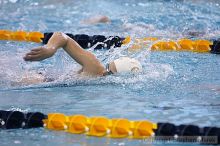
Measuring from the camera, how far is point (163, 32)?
24.1 ft

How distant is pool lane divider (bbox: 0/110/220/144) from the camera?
3.38 m

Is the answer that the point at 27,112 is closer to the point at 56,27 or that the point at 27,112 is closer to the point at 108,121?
the point at 108,121

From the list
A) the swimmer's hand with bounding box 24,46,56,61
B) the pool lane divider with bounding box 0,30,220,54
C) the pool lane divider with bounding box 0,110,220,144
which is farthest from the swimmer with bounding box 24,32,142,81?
the pool lane divider with bounding box 0,30,220,54

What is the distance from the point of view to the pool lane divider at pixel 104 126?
3381 millimetres

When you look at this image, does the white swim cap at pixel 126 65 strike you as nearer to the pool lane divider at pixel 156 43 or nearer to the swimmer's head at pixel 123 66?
the swimmer's head at pixel 123 66

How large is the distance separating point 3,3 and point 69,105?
253 inches

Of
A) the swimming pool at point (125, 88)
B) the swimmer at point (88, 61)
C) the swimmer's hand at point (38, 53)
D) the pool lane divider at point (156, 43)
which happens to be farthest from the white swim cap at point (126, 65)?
the pool lane divider at point (156, 43)

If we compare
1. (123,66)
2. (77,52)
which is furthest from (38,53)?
(123,66)

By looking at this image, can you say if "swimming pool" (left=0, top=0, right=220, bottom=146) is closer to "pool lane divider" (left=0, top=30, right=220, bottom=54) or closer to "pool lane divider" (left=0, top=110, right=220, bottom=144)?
"pool lane divider" (left=0, top=110, right=220, bottom=144)

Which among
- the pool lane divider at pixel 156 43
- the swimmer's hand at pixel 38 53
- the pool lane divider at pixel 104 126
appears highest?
the pool lane divider at pixel 156 43

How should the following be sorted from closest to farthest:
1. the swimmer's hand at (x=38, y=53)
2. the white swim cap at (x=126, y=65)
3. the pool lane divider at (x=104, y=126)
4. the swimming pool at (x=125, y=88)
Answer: the pool lane divider at (x=104, y=126) < the swimming pool at (x=125, y=88) < the swimmer's hand at (x=38, y=53) < the white swim cap at (x=126, y=65)

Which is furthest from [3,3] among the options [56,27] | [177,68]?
[177,68]

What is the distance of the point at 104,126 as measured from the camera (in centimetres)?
359

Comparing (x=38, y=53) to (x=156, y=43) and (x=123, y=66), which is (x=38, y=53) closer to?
(x=123, y=66)
